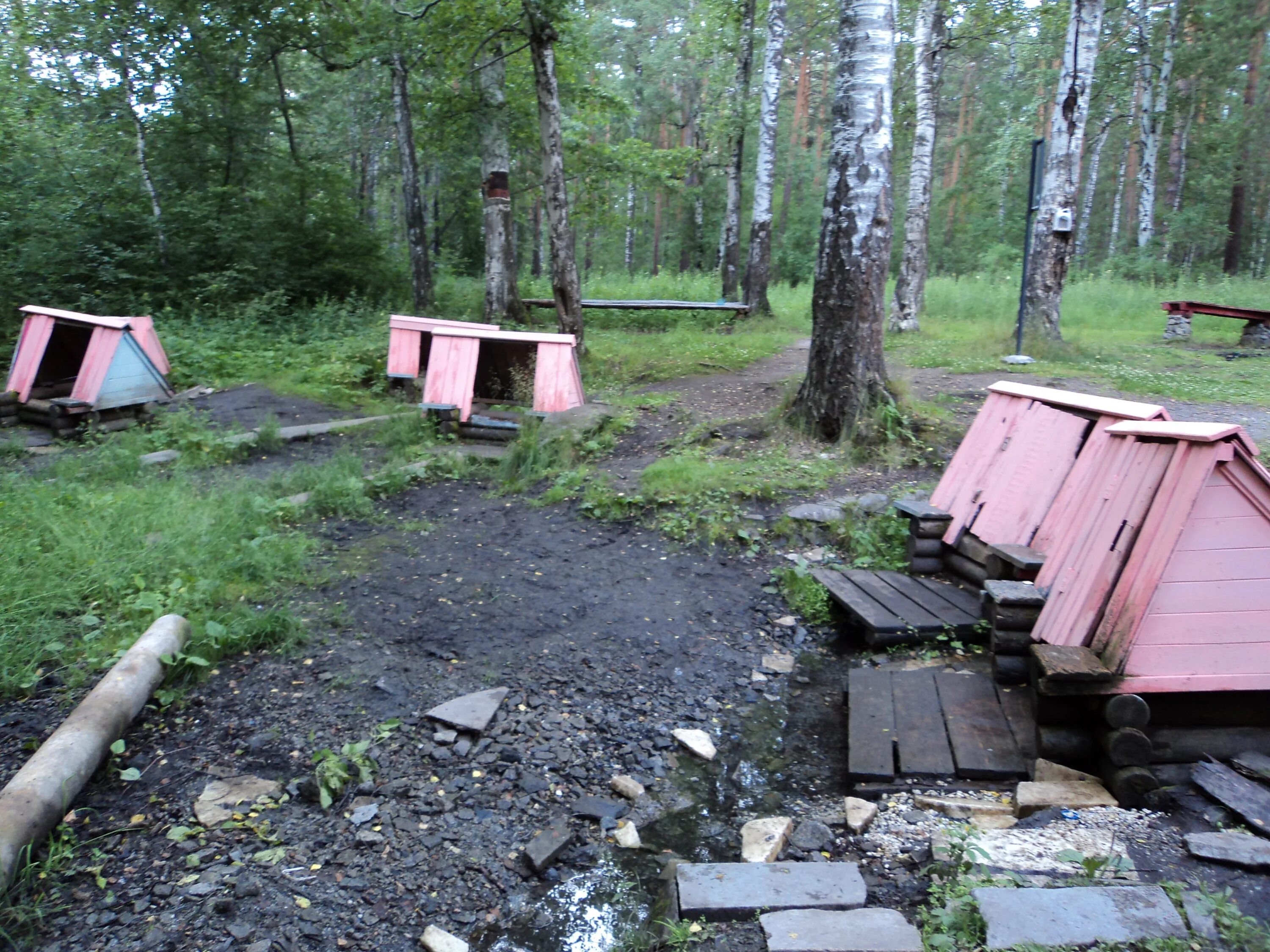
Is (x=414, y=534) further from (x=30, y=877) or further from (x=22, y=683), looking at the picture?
(x=30, y=877)

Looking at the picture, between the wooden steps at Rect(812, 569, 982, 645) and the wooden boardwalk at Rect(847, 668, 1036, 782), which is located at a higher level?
the wooden steps at Rect(812, 569, 982, 645)

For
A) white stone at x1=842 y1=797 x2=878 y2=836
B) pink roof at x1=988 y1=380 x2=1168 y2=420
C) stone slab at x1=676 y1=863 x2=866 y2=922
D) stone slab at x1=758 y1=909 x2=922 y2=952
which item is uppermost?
pink roof at x1=988 y1=380 x2=1168 y2=420

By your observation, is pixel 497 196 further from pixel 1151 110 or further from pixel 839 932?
pixel 1151 110

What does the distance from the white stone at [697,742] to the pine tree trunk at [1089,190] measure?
100ft

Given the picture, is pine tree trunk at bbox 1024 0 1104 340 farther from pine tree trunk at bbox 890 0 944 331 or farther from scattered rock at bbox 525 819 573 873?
scattered rock at bbox 525 819 573 873

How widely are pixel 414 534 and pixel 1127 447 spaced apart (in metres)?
4.81

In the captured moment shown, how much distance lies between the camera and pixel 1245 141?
24875 mm

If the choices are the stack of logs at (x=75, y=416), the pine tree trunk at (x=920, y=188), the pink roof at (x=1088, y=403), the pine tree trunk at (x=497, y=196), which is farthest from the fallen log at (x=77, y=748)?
the pine tree trunk at (x=920, y=188)

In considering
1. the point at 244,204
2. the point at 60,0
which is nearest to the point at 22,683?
the point at 244,204

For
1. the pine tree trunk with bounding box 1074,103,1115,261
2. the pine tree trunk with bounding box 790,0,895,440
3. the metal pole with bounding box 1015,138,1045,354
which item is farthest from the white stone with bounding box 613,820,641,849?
the pine tree trunk with bounding box 1074,103,1115,261

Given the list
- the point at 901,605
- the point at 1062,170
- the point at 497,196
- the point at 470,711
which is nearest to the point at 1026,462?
the point at 901,605

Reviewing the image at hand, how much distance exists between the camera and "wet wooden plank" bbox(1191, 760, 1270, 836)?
2.79m

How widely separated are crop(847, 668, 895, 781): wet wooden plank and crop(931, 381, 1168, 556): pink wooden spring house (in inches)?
45.0

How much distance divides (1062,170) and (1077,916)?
11.8 metres
